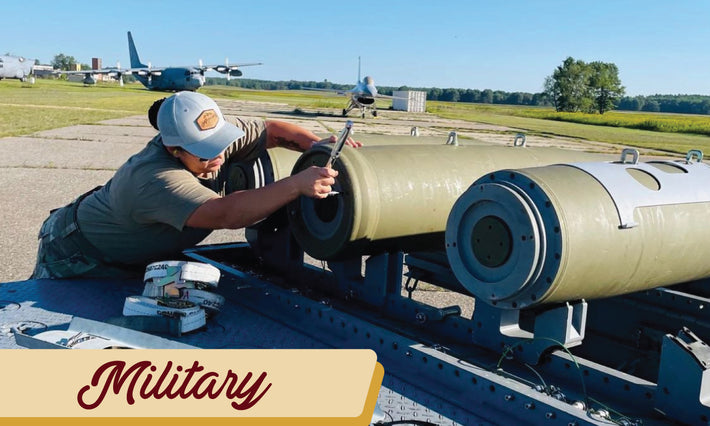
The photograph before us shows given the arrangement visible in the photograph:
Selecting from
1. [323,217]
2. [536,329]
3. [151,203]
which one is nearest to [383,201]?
[323,217]

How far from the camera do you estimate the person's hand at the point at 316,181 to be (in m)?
2.77

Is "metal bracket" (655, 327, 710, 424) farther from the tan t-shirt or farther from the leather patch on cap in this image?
the leather patch on cap

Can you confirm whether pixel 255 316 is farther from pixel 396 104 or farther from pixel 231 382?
pixel 396 104

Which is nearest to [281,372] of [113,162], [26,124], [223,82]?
[113,162]

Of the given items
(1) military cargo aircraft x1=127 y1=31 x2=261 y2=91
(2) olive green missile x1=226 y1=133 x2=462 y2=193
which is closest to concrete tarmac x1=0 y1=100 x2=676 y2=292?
(2) olive green missile x1=226 y1=133 x2=462 y2=193

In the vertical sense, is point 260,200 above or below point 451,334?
above

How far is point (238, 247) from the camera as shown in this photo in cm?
407

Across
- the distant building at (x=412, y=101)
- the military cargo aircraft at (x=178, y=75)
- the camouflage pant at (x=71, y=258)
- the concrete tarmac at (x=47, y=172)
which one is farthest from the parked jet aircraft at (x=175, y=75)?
the camouflage pant at (x=71, y=258)


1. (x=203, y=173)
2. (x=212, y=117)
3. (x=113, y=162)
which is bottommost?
(x=113, y=162)

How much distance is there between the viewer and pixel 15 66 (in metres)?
64.5

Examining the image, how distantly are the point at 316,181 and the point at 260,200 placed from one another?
276 mm

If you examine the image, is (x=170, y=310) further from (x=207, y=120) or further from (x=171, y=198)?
(x=207, y=120)

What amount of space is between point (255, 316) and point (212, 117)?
0.97 m

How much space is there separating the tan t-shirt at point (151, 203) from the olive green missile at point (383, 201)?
504mm
